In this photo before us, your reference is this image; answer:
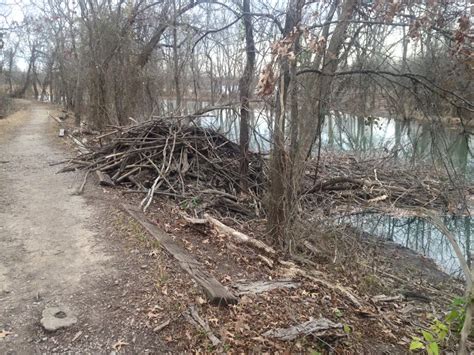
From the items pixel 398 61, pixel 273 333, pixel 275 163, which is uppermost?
pixel 398 61

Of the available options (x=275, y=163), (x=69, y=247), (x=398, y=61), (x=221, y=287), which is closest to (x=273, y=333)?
(x=221, y=287)

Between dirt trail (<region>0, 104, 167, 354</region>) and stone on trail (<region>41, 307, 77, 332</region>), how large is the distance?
2.4 inches

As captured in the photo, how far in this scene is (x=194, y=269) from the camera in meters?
4.74

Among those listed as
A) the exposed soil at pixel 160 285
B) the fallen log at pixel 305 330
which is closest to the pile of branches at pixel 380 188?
the exposed soil at pixel 160 285

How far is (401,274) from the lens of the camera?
271 inches

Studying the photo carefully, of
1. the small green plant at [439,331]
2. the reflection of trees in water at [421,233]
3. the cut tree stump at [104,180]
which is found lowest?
the reflection of trees in water at [421,233]

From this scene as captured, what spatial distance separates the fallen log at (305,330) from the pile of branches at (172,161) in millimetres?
4640

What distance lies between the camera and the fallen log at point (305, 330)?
3863 mm

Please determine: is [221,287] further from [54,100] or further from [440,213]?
[54,100]

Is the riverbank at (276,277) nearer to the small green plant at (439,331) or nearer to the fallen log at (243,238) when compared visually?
the fallen log at (243,238)

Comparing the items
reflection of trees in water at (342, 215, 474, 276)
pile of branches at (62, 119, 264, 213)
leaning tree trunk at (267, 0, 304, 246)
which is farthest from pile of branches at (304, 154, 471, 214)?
leaning tree trunk at (267, 0, 304, 246)

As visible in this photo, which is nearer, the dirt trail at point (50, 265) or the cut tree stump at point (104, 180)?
the dirt trail at point (50, 265)

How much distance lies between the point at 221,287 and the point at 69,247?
2256 millimetres

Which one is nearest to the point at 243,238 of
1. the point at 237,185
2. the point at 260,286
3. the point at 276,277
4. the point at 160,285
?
the point at 276,277
